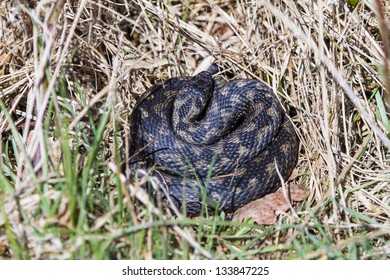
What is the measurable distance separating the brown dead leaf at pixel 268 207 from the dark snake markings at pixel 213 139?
7 centimetres

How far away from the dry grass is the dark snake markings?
23 cm

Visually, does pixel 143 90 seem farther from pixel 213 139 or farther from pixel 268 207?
pixel 268 207

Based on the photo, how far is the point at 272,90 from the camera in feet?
19.9

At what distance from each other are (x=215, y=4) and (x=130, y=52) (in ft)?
4.16

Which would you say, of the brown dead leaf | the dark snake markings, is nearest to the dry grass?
the brown dead leaf

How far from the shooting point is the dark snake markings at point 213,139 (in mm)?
5391

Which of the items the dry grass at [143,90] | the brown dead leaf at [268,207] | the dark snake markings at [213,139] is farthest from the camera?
the dark snake markings at [213,139]

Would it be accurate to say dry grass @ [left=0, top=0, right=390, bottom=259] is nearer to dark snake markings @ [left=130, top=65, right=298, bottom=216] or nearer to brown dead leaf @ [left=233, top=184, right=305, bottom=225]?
brown dead leaf @ [left=233, top=184, right=305, bottom=225]

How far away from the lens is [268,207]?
528cm

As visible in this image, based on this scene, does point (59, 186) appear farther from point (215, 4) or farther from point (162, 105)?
point (215, 4)

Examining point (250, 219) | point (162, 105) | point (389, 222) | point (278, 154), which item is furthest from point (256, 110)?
point (389, 222)

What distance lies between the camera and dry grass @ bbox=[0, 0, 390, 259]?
4.04 meters

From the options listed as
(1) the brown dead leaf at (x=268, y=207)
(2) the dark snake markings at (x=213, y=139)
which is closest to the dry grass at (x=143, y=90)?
(1) the brown dead leaf at (x=268, y=207)

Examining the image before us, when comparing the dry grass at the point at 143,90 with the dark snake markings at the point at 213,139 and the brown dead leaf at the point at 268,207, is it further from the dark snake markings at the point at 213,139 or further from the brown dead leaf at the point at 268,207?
the dark snake markings at the point at 213,139
